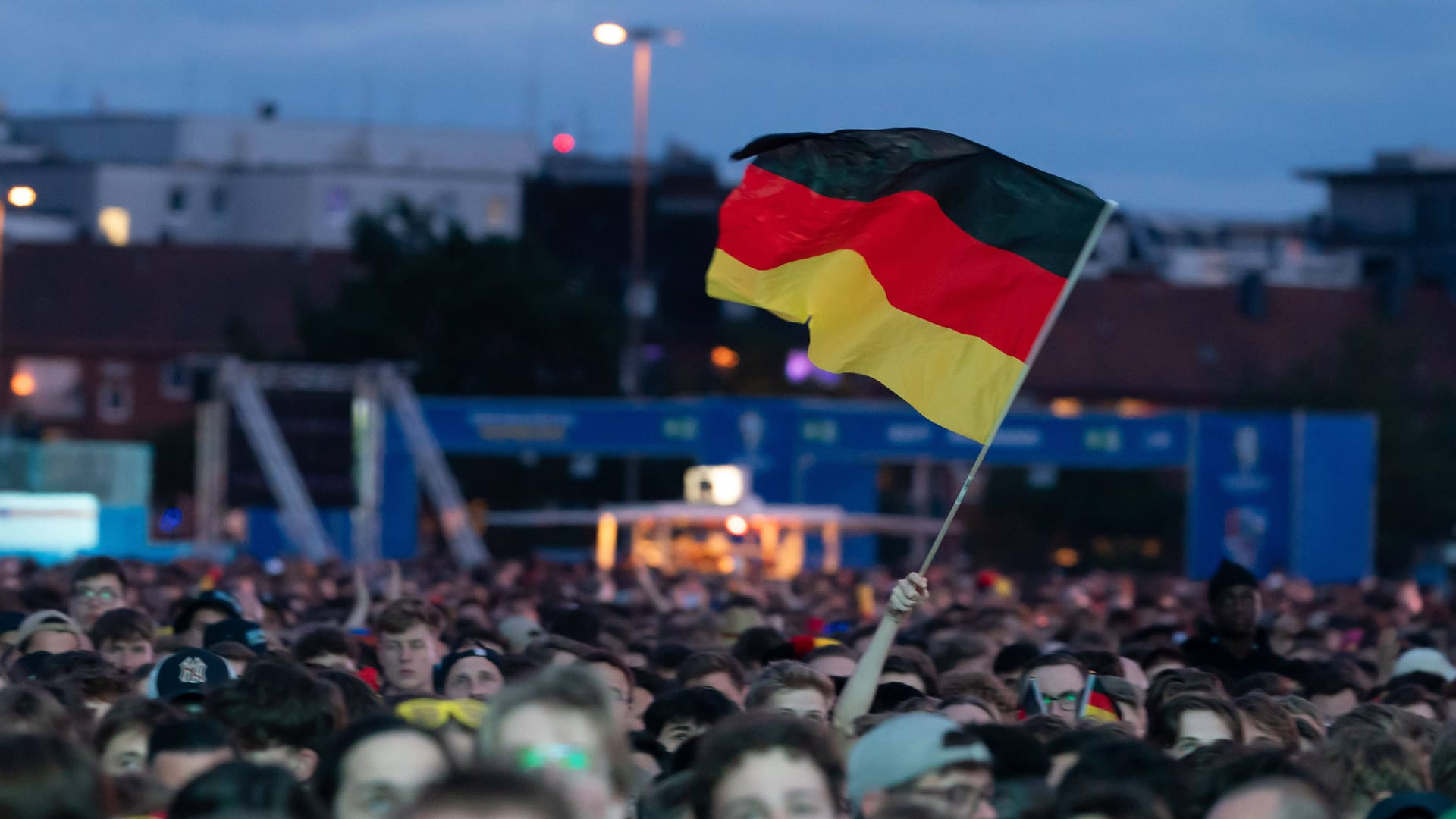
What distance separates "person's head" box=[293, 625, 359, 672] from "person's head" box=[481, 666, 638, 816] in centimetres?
448

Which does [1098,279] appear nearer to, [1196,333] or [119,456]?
[1196,333]

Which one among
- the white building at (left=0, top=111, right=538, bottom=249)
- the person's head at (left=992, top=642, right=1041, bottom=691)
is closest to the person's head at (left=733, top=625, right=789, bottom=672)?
the person's head at (left=992, top=642, right=1041, bottom=691)

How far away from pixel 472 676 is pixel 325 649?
1.19 metres

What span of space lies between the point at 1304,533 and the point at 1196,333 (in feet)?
152

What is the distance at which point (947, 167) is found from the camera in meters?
9.80

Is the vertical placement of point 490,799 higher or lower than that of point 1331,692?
higher

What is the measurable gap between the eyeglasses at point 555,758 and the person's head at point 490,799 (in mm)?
735

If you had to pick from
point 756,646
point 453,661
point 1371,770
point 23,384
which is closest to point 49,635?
point 453,661

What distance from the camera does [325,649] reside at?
9.82 m

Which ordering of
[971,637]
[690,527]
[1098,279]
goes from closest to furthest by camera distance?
[971,637] < [690,527] < [1098,279]

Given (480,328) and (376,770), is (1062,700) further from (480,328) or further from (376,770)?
(480,328)

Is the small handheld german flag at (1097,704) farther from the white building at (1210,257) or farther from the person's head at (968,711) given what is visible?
the white building at (1210,257)

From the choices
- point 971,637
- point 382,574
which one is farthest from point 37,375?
point 971,637

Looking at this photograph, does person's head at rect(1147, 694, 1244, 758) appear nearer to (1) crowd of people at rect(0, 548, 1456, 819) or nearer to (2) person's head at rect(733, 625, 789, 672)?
(1) crowd of people at rect(0, 548, 1456, 819)
